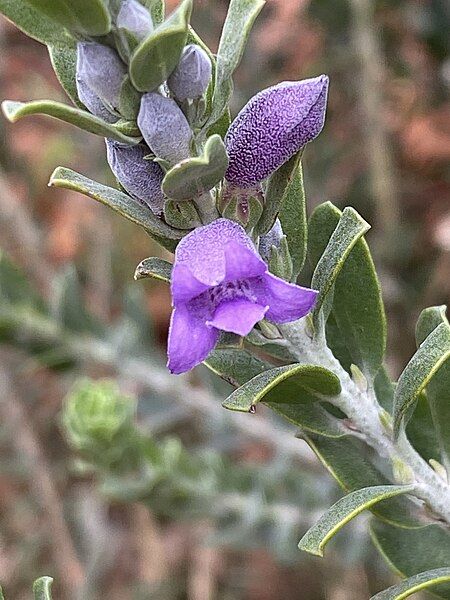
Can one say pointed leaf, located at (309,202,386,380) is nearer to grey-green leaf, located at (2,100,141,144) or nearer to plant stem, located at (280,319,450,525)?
plant stem, located at (280,319,450,525)

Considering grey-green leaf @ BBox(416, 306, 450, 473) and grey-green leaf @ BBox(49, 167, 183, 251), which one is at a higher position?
grey-green leaf @ BBox(49, 167, 183, 251)

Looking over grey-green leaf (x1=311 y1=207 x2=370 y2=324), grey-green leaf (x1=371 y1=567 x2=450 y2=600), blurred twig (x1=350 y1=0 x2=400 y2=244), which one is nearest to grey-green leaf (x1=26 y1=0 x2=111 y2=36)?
grey-green leaf (x1=311 y1=207 x2=370 y2=324)

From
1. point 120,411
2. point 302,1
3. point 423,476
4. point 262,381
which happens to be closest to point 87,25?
point 262,381

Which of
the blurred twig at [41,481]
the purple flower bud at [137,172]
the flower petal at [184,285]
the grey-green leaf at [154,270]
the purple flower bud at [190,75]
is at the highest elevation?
the purple flower bud at [190,75]

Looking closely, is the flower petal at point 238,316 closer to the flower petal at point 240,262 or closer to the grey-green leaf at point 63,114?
the flower petal at point 240,262

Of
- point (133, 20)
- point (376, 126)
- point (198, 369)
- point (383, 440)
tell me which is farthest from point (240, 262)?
point (376, 126)

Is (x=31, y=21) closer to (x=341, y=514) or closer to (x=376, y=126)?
(x=341, y=514)

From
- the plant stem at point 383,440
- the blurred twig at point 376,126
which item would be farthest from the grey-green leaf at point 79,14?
the blurred twig at point 376,126
